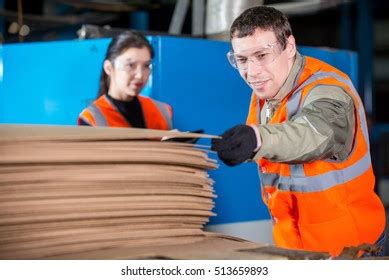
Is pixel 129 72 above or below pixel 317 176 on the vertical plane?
above

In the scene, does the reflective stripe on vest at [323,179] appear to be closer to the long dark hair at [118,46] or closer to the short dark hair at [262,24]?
the short dark hair at [262,24]

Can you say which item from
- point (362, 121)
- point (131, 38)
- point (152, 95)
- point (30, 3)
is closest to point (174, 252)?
point (362, 121)

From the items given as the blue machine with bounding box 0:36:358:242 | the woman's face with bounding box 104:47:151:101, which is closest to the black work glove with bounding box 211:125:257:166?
the blue machine with bounding box 0:36:358:242

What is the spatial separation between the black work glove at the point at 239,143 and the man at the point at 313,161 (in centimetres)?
24

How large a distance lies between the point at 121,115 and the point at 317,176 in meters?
1.02

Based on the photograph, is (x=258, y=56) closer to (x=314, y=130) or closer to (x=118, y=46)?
(x=314, y=130)

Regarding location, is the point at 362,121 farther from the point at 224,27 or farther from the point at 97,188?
the point at 224,27

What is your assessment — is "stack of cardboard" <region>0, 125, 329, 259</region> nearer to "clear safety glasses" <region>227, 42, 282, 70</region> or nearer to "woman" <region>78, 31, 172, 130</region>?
"clear safety glasses" <region>227, 42, 282, 70</region>

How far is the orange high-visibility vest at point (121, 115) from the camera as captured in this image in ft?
6.86

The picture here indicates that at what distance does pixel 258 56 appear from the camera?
4.09 feet

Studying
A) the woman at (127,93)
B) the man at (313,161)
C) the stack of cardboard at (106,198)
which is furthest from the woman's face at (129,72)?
the stack of cardboard at (106,198)

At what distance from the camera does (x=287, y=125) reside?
2.94ft

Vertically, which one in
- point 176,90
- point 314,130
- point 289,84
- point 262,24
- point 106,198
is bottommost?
point 106,198

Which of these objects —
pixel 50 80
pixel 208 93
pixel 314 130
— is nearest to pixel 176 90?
pixel 208 93
